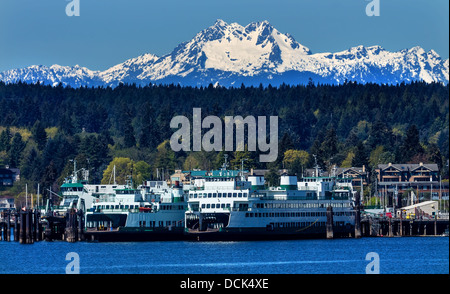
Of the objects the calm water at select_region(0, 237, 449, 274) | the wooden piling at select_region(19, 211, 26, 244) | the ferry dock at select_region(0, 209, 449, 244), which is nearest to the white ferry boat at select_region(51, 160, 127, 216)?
the ferry dock at select_region(0, 209, 449, 244)

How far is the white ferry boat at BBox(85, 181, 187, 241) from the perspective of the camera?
132 meters

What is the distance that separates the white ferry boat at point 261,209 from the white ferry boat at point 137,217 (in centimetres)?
292

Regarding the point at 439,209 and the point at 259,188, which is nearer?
the point at 259,188

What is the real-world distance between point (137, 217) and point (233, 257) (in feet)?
90.5

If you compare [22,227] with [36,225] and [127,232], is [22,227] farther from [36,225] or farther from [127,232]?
[127,232]

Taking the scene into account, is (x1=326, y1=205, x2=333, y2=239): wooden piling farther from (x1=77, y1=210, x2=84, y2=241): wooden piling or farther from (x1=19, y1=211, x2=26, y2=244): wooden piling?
(x1=19, y1=211, x2=26, y2=244): wooden piling

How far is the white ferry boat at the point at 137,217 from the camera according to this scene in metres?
132

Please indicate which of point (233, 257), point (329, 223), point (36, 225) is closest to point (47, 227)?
point (36, 225)
